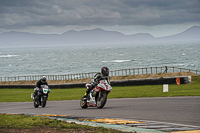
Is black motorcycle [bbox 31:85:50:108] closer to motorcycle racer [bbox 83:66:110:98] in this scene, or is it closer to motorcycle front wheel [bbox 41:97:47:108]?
motorcycle front wheel [bbox 41:97:47:108]

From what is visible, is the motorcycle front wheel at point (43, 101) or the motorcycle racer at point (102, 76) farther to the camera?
the motorcycle front wheel at point (43, 101)

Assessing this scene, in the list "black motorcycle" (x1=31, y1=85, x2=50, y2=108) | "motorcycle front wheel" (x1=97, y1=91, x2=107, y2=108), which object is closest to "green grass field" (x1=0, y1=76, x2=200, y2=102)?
"black motorcycle" (x1=31, y1=85, x2=50, y2=108)

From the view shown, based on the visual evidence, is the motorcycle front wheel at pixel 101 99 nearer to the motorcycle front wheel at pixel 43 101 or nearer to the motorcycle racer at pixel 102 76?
the motorcycle racer at pixel 102 76

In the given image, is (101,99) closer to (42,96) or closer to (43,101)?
(43,101)

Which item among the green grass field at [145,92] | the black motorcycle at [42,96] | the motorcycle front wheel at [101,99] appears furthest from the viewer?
the green grass field at [145,92]

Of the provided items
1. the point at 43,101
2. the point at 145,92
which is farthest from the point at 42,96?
the point at 145,92

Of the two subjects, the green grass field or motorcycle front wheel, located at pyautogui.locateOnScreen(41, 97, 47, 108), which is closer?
motorcycle front wheel, located at pyautogui.locateOnScreen(41, 97, 47, 108)

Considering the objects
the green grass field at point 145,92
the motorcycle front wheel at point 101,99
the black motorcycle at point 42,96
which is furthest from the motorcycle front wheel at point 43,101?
the green grass field at point 145,92

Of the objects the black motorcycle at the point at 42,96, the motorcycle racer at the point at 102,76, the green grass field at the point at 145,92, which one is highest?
the motorcycle racer at the point at 102,76

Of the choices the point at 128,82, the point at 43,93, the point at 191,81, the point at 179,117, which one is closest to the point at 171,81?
the point at 191,81

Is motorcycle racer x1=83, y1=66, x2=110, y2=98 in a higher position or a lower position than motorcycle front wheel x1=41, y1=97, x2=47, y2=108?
higher

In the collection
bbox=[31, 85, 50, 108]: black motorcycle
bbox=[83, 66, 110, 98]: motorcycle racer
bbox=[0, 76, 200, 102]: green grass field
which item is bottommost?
bbox=[0, 76, 200, 102]: green grass field

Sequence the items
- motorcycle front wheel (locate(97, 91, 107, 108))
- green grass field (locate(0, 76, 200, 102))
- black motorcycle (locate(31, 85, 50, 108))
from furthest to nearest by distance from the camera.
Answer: green grass field (locate(0, 76, 200, 102))
black motorcycle (locate(31, 85, 50, 108))
motorcycle front wheel (locate(97, 91, 107, 108))

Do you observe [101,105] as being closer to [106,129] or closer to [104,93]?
[104,93]
